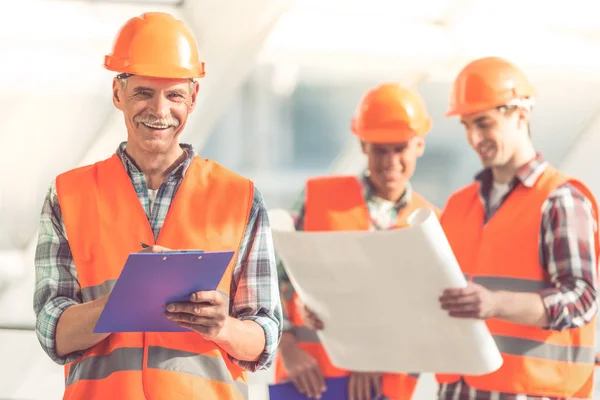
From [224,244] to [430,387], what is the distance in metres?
3.19

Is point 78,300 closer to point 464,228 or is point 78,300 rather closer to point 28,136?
point 464,228

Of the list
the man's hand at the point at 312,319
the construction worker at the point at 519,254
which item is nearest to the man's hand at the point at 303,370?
the man's hand at the point at 312,319

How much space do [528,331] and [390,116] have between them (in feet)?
3.94

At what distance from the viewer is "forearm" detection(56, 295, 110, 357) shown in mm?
2037

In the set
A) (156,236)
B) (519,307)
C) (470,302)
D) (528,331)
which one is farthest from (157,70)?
(528,331)

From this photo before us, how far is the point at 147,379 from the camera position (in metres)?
2.12

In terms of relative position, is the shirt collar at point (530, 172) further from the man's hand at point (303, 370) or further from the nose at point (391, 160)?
the man's hand at point (303, 370)

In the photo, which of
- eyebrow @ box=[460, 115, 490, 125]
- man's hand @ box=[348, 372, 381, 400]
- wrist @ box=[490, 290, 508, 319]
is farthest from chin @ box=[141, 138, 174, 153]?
man's hand @ box=[348, 372, 381, 400]

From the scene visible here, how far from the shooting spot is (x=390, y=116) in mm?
3926

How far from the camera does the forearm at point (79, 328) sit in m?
2.04

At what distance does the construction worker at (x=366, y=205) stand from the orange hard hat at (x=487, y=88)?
1.10 ft

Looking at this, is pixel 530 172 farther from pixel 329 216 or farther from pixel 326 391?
pixel 326 391

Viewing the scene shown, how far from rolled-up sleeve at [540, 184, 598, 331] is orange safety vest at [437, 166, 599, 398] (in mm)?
80

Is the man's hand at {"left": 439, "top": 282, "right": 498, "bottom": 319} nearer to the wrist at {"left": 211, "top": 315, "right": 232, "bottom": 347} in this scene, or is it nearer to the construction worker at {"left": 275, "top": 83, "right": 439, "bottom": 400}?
the construction worker at {"left": 275, "top": 83, "right": 439, "bottom": 400}
